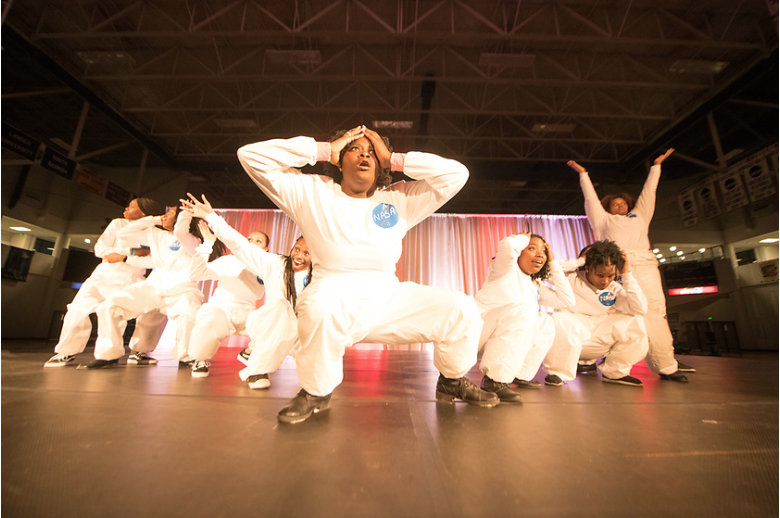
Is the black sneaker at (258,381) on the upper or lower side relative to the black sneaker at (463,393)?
lower

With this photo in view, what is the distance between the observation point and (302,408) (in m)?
1.34

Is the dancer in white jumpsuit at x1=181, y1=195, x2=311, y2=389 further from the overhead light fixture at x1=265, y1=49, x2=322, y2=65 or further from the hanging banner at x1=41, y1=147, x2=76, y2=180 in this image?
the hanging banner at x1=41, y1=147, x2=76, y2=180

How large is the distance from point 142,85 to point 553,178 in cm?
900

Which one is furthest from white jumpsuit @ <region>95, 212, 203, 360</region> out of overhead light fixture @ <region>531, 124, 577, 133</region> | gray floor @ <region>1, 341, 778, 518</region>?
overhead light fixture @ <region>531, 124, 577, 133</region>

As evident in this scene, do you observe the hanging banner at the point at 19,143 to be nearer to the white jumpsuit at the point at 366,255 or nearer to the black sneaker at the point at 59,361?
the black sneaker at the point at 59,361

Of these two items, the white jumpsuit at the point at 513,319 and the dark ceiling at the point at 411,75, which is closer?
the white jumpsuit at the point at 513,319

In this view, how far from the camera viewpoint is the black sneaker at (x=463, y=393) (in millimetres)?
1605

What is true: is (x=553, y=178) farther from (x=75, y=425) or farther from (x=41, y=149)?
(x=41, y=149)

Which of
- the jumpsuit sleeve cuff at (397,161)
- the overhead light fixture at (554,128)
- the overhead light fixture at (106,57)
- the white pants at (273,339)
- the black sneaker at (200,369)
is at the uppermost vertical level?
the overhead light fixture at (106,57)

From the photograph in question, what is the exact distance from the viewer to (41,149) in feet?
18.9

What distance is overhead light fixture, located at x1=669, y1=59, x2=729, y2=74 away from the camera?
19.6 feet

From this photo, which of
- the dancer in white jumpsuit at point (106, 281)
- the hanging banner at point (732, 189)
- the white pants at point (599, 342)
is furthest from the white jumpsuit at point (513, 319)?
the hanging banner at point (732, 189)

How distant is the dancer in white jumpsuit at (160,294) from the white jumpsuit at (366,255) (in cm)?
206

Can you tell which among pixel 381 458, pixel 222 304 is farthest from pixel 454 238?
pixel 381 458
